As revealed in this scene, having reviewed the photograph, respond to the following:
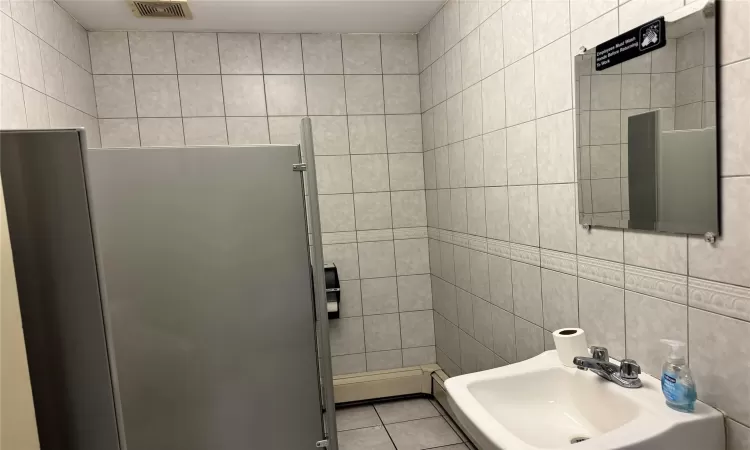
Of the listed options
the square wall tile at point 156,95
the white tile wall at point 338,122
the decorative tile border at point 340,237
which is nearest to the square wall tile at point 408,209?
the white tile wall at point 338,122

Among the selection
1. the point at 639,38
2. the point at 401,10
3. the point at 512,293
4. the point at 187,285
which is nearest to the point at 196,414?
the point at 187,285

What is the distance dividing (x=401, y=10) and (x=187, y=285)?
1896mm

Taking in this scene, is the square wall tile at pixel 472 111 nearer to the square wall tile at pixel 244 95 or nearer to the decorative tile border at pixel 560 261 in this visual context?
the decorative tile border at pixel 560 261

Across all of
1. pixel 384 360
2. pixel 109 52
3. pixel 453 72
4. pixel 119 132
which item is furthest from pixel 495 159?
pixel 109 52

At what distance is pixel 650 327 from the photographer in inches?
49.2

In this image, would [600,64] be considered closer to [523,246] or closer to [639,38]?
[639,38]

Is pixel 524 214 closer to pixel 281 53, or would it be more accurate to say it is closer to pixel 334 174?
pixel 334 174

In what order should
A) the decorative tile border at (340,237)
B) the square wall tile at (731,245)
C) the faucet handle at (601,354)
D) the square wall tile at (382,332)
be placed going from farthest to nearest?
1. the square wall tile at (382,332)
2. the decorative tile border at (340,237)
3. the faucet handle at (601,354)
4. the square wall tile at (731,245)

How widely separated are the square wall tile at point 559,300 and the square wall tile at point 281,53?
6.48 feet

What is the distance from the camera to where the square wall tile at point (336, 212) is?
2895 millimetres

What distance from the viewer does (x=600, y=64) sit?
1356 mm

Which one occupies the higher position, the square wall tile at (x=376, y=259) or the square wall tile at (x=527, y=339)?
the square wall tile at (x=376, y=259)

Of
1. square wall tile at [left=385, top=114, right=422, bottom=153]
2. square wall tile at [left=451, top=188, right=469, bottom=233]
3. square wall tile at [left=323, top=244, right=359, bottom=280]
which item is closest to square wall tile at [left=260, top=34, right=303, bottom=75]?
square wall tile at [left=385, top=114, right=422, bottom=153]

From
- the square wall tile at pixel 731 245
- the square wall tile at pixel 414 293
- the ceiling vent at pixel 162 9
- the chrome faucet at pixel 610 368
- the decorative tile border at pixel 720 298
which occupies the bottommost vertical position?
the square wall tile at pixel 414 293
